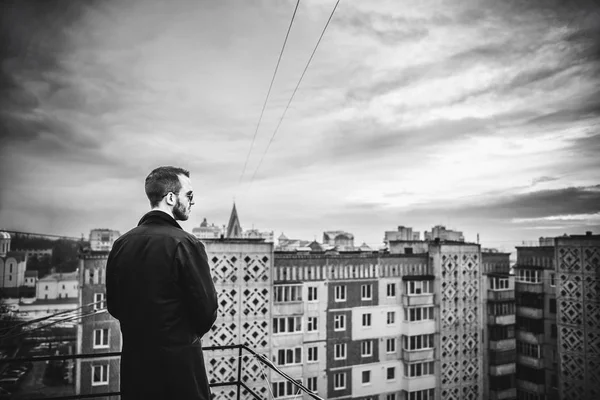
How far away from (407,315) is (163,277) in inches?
888

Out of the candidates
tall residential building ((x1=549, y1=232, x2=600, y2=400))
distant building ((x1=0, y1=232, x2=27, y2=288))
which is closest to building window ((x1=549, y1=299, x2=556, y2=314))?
tall residential building ((x1=549, y1=232, x2=600, y2=400))

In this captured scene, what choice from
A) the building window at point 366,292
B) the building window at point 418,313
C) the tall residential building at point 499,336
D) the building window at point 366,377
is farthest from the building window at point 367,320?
the tall residential building at point 499,336

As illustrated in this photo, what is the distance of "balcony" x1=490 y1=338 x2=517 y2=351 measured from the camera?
2492 cm

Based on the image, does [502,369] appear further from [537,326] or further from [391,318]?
[391,318]

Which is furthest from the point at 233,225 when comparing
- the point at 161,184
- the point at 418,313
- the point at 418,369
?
the point at 161,184

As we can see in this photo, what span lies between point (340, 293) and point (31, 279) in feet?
110

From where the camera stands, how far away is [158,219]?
228 cm

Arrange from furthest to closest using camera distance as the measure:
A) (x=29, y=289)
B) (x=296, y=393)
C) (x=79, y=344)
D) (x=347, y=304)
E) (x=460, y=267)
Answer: (x=29, y=289) < (x=460, y=267) < (x=347, y=304) < (x=296, y=393) < (x=79, y=344)

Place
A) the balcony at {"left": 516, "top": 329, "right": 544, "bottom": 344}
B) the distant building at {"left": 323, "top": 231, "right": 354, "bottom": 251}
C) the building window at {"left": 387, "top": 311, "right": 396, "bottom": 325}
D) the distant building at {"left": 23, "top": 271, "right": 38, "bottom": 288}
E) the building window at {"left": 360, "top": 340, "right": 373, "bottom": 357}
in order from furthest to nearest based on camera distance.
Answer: the distant building at {"left": 23, "top": 271, "right": 38, "bottom": 288}
the distant building at {"left": 323, "top": 231, "right": 354, "bottom": 251}
the balcony at {"left": 516, "top": 329, "right": 544, "bottom": 344}
the building window at {"left": 387, "top": 311, "right": 396, "bottom": 325}
the building window at {"left": 360, "top": 340, "right": 373, "bottom": 357}

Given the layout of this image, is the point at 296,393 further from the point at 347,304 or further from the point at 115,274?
the point at 115,274

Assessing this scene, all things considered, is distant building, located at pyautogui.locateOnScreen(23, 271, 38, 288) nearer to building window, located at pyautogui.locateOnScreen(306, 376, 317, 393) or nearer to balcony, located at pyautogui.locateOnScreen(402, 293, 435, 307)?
building window, located at pyautogui.locateOnScreen(306, 376, 317, 393)

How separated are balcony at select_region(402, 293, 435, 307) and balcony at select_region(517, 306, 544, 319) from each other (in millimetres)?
8124

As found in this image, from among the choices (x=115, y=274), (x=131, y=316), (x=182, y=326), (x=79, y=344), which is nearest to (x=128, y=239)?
(x=115, y=274)

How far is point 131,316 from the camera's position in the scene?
6.93 feet
